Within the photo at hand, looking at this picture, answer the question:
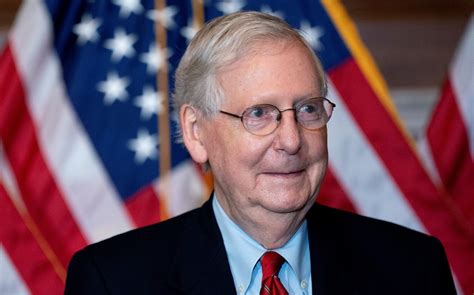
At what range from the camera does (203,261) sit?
2.16 m

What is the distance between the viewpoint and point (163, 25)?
3025 mm

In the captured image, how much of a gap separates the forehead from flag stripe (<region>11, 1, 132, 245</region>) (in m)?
1.05

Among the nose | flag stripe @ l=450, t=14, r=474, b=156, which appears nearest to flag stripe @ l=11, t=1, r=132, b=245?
the nose

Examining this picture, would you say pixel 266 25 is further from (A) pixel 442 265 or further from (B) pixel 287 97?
(A) pixel 442 265

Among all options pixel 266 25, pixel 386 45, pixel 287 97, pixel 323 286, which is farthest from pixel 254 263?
pixel 386 45

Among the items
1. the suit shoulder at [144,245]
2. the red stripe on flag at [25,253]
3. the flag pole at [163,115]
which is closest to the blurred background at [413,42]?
the flag pole at [163,115]

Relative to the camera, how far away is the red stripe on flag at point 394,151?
3.07 metres

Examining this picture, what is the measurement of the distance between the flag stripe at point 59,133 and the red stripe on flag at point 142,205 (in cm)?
7

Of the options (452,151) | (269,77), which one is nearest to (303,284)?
(269,77)

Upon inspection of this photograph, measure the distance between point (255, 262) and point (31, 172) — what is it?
1.10m

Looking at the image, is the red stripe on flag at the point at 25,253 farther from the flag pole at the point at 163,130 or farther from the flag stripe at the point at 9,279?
the flag pole at the point at 163,130

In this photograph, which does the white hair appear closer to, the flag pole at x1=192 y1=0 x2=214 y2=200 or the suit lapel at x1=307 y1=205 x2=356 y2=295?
the suit lapel at x1=307 y1=205 x2=356 y2=295

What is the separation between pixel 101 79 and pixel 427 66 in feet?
5.97

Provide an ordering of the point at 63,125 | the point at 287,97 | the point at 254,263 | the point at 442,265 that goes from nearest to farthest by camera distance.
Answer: the point at 287,97 < the point at 254,263 < the point at 442,265 < the point at 63,125
